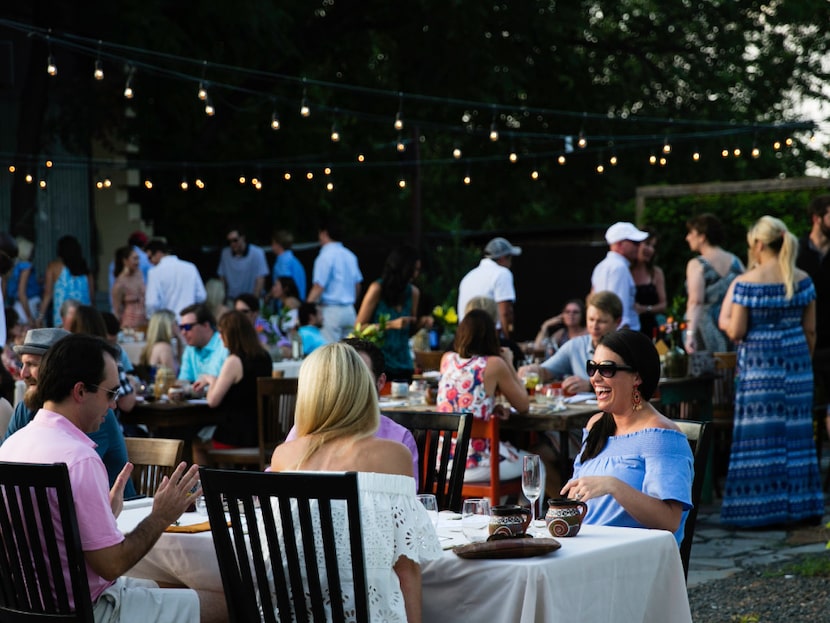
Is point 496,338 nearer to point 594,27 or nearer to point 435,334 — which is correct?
point 435,334

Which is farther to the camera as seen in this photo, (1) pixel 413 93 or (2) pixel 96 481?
(1) pixel 413 93

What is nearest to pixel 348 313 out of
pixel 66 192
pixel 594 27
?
pixel 66 192

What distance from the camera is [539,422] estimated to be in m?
7.83

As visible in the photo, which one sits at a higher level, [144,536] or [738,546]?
[144,536]

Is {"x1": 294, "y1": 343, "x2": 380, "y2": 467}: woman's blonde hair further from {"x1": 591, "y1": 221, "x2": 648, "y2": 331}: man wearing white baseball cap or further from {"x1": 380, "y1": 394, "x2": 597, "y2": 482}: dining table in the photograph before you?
{"x1": 591, "y1": 221, "x2": 648, "y2": 331}: man wearing white baseball cap

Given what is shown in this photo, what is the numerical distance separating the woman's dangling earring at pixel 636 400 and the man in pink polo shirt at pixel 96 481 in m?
1.56

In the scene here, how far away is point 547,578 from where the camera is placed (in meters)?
3.94

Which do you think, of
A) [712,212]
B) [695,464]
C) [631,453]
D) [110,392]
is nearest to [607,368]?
[631,453]

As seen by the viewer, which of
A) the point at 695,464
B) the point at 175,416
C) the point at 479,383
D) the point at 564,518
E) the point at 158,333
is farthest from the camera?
the point at 158,333

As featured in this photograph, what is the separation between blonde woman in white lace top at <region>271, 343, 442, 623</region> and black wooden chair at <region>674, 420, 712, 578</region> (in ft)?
3.79

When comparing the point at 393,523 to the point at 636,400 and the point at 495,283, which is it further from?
the point at 495,283

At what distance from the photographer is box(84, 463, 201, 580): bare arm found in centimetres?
411

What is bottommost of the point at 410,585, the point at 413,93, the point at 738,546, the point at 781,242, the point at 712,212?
the point at 738,546

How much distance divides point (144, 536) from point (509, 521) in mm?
1072
